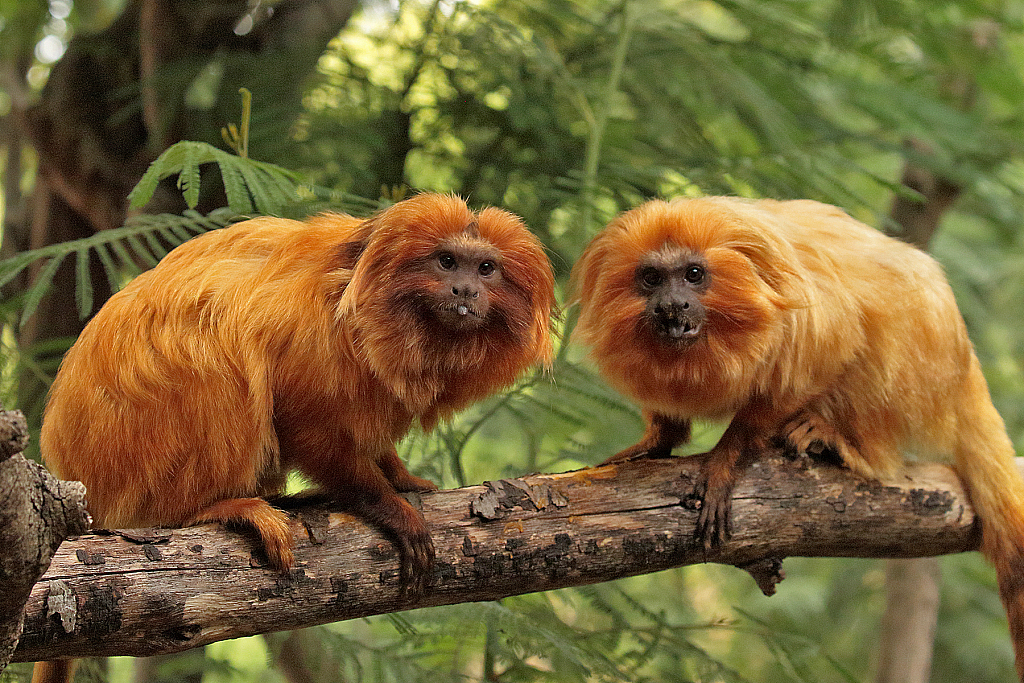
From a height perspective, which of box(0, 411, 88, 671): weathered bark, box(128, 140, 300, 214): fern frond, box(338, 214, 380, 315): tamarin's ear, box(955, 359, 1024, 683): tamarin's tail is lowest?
box(955, 359, 1024, 683): tamarin's tail

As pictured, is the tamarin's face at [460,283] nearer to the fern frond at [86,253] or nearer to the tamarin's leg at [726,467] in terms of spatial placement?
the fern frond at [86,253]

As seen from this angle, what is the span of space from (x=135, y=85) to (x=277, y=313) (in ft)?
7.49

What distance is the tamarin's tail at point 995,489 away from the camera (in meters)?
2.77

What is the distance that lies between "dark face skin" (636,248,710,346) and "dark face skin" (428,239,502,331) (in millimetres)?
632

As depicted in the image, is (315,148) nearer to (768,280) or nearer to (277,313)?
(277,313)

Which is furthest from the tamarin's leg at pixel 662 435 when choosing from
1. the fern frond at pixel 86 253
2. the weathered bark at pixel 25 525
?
the weathered bark at pixel 25 525

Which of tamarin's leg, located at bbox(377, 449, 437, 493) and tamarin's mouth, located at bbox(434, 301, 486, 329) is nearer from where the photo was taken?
tamarin's mouth, located at bbox(434, 301, 486, 329)

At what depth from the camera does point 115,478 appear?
7.16ft

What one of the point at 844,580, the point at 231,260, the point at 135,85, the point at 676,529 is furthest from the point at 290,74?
the point at 844,580

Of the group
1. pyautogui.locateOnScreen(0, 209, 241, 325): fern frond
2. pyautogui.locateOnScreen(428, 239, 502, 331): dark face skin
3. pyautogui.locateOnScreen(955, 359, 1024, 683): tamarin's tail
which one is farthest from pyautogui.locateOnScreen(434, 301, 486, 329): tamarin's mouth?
pyautogui.locateOnScreen(955, 359, 1024, 683): tamarin's tail

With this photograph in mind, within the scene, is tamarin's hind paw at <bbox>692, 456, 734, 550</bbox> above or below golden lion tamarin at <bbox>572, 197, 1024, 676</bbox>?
below

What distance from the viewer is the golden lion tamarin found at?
2.62 meters

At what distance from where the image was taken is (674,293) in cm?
259

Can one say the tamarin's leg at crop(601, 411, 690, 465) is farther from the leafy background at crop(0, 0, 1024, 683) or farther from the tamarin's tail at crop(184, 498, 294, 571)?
the tamarin's tail at crop(184, 498, 294, 571)
